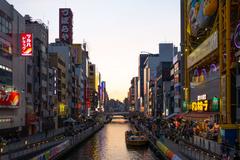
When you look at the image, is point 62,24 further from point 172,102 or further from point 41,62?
point 41,62

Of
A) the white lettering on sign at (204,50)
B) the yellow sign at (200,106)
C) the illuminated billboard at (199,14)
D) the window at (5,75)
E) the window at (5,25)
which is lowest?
the yellow sign at (200,106)

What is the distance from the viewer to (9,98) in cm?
7750

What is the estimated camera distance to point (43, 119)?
376ft

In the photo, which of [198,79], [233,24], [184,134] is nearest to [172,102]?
[198,79]

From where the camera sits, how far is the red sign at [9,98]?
73812 millimetres

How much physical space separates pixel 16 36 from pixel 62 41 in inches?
4384

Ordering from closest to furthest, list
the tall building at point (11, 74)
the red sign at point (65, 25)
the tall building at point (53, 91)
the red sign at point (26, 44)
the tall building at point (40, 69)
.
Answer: the tall building at point (11, 74) → the red sign at point (26, 44) → the tall building at point (40, 69) → the tall building at point (53, 91) → the red sign at point (65, 25)

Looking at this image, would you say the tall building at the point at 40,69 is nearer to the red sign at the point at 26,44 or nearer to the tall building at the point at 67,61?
the red sign at the point at 26,44

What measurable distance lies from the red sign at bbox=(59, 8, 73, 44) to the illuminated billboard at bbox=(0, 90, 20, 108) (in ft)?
364

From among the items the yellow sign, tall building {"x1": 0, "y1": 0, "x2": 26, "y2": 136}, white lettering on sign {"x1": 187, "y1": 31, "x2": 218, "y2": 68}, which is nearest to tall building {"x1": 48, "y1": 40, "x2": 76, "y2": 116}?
white lettering on sign {"x1": 187, "y1": 31, "x2": 218, "y2": 68}

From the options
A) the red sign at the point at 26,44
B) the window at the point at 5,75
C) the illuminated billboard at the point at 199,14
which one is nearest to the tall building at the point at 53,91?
the illuminated billboard at the point at 199,14

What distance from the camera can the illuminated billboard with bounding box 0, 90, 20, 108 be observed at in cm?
7381

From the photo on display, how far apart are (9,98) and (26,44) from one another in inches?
378

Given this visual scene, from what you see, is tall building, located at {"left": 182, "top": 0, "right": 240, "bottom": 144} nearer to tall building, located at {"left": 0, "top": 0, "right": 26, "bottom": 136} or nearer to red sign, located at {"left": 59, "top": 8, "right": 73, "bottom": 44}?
tall building, located at {"left": 0, "top": 0, "right": 26, "bottom": 136}
